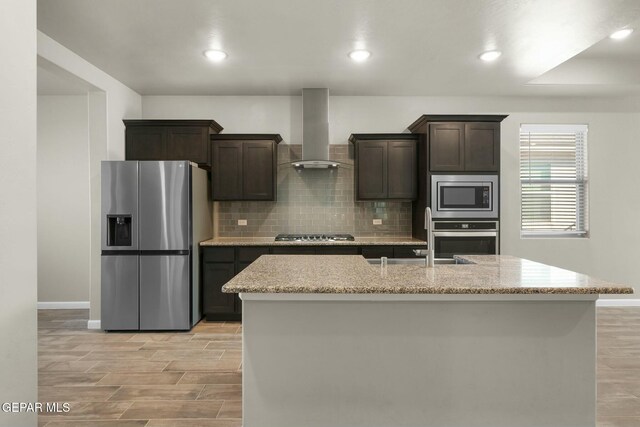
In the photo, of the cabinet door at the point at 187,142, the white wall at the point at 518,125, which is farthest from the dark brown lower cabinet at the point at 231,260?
the white wall at the point at 518,125

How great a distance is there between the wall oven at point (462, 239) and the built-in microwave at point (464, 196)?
0.11 meters

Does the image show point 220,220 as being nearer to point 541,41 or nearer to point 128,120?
point 128,120

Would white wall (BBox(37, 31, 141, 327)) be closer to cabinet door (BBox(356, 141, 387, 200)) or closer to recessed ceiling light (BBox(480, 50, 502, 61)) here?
cabinet door (BBox(356, 141, 387, 200))

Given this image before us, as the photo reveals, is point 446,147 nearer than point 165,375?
No

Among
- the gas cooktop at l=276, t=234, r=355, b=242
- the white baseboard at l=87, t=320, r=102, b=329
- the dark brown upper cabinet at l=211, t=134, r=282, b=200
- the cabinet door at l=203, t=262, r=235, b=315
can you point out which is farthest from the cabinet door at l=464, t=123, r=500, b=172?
the white baseboard at l=87, t=320, r=102, b=329

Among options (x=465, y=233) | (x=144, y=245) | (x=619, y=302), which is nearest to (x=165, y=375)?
(x=144, y=245)

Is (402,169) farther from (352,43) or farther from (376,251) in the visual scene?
(352,43)

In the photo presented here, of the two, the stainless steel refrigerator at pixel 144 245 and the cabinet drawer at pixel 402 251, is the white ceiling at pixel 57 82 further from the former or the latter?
the cabinet drawer at pixel 402 251

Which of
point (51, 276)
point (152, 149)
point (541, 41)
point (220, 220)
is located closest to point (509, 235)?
point (541, 41)

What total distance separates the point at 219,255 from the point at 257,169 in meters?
1.13

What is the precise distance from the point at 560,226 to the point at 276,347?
489 centimetres

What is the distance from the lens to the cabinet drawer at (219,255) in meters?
4.88

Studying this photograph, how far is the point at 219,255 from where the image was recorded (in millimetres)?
4898

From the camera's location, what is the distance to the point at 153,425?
2527 millimetres
